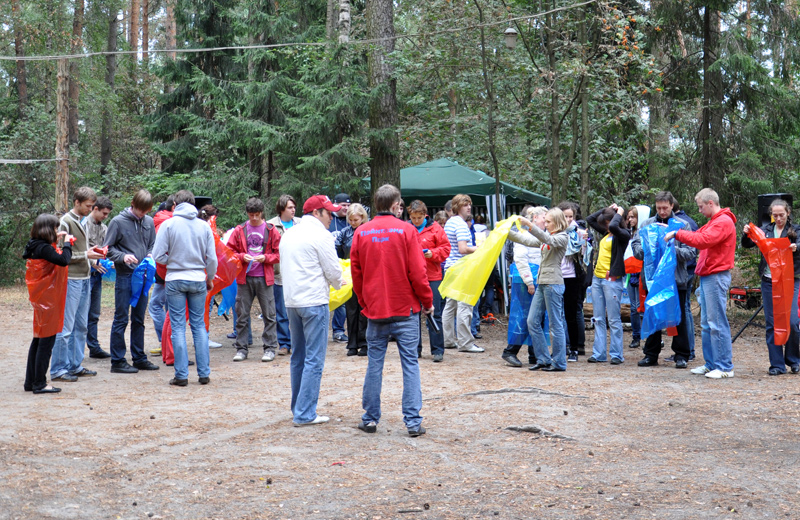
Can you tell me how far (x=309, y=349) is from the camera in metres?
5.77

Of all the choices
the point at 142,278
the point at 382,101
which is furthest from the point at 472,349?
the point at 382,101

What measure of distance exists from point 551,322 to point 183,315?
3723 mm

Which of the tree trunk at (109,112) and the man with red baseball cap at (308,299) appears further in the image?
the tree trunk at (109,112)

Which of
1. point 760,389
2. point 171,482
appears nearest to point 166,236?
point 171,482

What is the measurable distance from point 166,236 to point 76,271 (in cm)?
112

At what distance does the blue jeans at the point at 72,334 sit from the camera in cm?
746

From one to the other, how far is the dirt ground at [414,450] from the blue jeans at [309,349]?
7.0 inches

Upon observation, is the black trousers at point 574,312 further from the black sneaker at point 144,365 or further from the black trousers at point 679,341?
the black sneaker at point 144,365

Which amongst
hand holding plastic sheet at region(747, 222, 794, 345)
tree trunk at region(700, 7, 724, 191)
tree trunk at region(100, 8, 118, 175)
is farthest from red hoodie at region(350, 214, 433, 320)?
tree trunk at region(100, 8, 118, 175)

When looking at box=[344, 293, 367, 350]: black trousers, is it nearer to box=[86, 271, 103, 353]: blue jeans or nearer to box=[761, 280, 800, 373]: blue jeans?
box=[86, 271, 103, 353]: blue jeans

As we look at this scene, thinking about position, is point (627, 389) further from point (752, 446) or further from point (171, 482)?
point (171, 482)

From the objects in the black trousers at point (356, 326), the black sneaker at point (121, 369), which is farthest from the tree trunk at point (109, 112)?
the black sneaker at point (121, 369)

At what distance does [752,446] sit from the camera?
17.4 feet

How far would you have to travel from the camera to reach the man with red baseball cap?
226 inches
